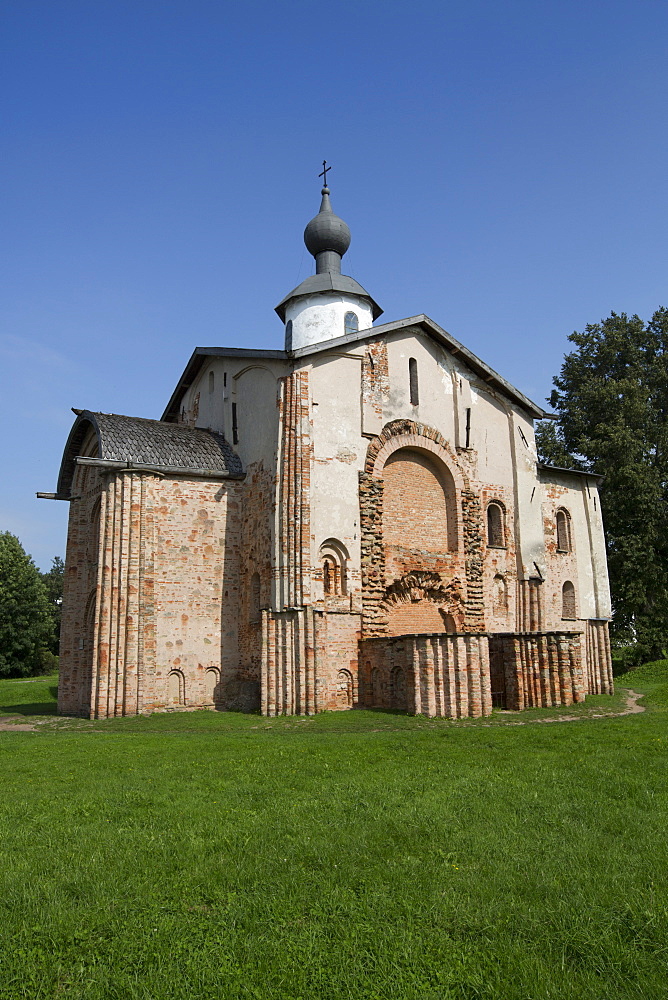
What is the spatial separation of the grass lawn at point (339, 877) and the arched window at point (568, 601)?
1443 cm

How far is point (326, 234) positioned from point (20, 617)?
1013 inches

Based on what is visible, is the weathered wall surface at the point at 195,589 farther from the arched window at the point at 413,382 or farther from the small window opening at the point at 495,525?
the small window opening at the point at 495,525

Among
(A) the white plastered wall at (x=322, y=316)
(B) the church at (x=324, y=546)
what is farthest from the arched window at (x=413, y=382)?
(A) the white plastered wall at (x=322, y=316)

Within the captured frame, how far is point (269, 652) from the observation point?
16750mm

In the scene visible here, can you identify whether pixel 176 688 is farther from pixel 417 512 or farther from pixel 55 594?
pixel 55 594

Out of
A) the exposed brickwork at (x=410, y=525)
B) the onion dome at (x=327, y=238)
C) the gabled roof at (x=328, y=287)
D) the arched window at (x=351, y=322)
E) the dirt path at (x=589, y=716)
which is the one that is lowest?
the dirt path at (x=589, y=716)

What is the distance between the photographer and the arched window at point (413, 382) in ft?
67.0

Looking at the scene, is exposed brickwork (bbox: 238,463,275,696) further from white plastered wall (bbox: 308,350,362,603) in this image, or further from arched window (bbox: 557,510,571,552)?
arched window (bbox: 557,510,571,552)

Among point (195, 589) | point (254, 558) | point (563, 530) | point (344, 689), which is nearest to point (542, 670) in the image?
point (344, 689)

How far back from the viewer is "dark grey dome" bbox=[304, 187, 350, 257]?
28.0 m

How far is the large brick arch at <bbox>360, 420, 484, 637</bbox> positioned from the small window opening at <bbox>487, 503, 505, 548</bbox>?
3.21 feet

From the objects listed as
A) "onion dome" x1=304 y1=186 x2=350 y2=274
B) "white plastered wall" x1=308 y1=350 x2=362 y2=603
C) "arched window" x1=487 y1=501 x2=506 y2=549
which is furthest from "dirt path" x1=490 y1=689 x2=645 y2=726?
"onion dome" x1=304 y1=186 x2=350 y2=274

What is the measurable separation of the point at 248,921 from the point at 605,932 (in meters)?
2.03

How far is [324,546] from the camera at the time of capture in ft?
58.6
